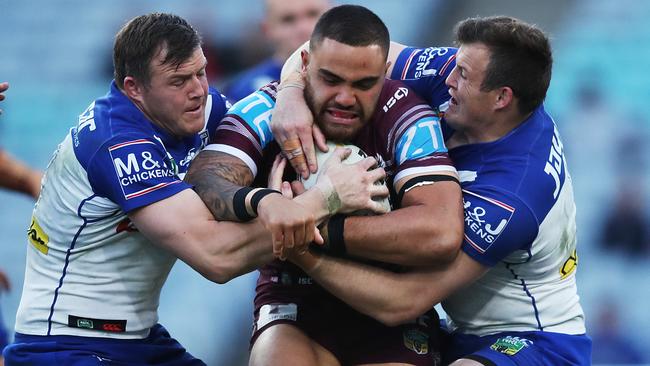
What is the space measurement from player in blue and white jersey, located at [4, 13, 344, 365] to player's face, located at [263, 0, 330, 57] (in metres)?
3.07

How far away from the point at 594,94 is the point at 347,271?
8183 millimetres

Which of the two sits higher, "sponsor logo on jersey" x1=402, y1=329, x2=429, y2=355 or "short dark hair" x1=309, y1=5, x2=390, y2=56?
"short dark hair" x1=309, y1=5, x2=390, y2=56

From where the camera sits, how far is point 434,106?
5.35m

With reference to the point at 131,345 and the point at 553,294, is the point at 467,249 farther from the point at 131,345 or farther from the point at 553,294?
the point at 131,345

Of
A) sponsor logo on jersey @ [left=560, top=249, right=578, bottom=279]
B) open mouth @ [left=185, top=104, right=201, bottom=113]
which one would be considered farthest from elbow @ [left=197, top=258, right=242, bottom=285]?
sponsor logo on jersey @ [left=560, top=249, right=578, bottom=279]

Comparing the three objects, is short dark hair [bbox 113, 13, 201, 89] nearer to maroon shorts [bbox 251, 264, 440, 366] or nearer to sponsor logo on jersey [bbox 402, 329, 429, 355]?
maroon shorts [bbox 251, 264, 440, 366]

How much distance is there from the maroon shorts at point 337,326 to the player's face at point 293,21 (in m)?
3.23

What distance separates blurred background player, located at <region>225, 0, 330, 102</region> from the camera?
8.17 meters

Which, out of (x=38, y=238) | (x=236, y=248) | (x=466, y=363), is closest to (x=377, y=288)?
(x=466, y=363)

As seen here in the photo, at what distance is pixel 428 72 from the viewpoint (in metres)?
5.43

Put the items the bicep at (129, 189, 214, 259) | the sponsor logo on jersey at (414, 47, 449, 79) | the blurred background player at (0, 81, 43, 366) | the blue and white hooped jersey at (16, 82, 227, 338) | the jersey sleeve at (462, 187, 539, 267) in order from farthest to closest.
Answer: the blurred background player at (0, 81, 43, 366) → the sponsor logo on jersey at (414, 47, 449, 79) → the jersey sleeve at (462, 187, 539, 267) → the blue and white hooped jersey at (16, 82, 227, 338) → the bicep at (129, 189, 214, 259)

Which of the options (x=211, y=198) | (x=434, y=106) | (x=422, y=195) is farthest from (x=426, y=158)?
(x=211, y=198)

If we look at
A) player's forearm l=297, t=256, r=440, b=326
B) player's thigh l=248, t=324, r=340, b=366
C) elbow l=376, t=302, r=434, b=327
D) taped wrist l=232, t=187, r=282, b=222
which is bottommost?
player's thigh l=248, t=324, r=340, b=366

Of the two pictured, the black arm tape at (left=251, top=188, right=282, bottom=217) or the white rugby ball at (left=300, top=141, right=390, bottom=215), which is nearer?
the black arm tape at (left=251, top=188, right=282, bottom=217)
